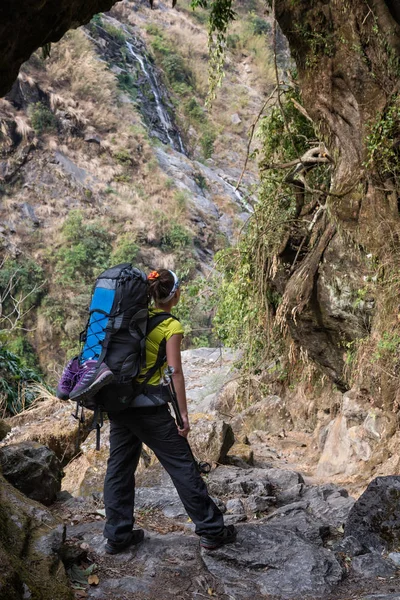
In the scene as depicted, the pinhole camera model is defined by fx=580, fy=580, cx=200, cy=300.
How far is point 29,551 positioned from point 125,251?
23.0 metres

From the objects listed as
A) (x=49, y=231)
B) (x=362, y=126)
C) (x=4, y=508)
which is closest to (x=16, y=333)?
(x=49, y=231)

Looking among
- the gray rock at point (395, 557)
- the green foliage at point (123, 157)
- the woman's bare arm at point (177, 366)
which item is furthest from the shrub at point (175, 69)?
the gray rock at point (395, 557)

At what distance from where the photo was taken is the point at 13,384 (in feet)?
34.4

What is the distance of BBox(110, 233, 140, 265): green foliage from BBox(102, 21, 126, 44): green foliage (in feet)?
49.4

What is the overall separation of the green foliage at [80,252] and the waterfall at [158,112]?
30.8 feet

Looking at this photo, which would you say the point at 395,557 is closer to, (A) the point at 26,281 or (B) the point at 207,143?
(A) the point at 26,281

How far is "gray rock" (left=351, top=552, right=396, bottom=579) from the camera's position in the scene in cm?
321

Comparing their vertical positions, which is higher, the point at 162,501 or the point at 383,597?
the point at 383,597

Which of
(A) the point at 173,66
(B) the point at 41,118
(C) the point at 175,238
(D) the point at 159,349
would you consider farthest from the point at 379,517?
(A) the point at 173,66

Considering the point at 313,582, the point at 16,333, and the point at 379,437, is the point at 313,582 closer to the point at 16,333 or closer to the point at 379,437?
the point at 379,437

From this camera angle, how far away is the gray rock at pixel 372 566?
321 cm

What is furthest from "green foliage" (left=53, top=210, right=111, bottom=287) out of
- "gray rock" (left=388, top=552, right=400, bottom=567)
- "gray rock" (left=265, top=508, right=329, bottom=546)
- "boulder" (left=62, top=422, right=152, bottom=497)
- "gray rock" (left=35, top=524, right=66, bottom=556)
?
"gray rock" (left=35, top=524, right=66, bottom=556)

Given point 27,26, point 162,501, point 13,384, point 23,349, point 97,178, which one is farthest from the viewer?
point 97,178

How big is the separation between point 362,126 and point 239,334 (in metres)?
3.61
